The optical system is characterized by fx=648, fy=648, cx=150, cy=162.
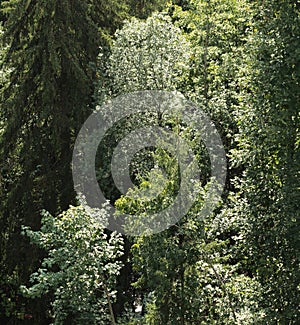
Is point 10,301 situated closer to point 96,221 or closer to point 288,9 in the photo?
point 96,221

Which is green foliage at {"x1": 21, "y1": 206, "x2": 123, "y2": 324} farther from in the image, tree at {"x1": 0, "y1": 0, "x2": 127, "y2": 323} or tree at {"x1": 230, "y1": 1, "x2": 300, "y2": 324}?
tree at {"x1": 0, "y1": 0, "x2": 127, "y2": 323}

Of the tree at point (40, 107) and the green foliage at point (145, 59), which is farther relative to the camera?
the tree at point (40, 107)

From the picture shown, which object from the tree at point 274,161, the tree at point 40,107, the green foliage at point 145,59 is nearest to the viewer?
the tree at point 274,161

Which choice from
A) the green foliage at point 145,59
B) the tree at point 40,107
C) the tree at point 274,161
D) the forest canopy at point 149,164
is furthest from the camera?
the tree at point 40,107

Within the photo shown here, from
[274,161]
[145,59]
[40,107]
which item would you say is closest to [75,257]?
[274,161]

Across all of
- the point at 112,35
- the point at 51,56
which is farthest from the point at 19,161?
the point at 112,35

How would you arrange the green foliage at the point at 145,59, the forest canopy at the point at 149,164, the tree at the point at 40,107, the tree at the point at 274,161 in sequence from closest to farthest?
the tree at the point at 274,161 < the forest canopy at the point at 149,164 < the green foliage at the point at 145,59 < the tree at the point at 40,107

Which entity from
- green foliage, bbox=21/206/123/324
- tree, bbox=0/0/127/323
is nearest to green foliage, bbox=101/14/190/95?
tree, bbox=0/0/127/323

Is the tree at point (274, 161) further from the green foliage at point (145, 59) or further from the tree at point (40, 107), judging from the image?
the tree at point (40, 107)

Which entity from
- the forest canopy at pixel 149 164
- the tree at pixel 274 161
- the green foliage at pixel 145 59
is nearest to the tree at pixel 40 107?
the forest canopy at pixel 149 164

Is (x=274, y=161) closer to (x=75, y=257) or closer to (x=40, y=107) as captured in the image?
(x=75, y=257)

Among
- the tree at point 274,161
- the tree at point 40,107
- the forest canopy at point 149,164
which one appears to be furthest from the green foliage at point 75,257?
the tree at point 40,107

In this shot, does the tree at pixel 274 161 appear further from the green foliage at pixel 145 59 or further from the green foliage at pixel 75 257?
the green foliage at pixel 145 59

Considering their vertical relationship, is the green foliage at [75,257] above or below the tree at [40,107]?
below
